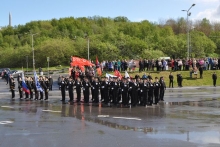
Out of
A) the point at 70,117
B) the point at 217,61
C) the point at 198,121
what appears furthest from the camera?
the point at 217,61

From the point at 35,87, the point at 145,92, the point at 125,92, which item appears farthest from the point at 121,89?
the point at 35,87

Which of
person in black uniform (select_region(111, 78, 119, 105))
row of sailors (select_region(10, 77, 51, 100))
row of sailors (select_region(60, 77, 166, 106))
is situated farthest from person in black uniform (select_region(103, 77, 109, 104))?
row of sailors (select_region(10, 77, 51, 100))

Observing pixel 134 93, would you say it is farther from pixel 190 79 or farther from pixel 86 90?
pixel 190 79

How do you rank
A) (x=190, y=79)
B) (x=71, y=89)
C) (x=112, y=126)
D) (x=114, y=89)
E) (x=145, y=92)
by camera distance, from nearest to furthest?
(x=112, y=126) → (x=145, y=92) → (x=114, y=89) → (x=71, y=89) → (x=190, y=79)

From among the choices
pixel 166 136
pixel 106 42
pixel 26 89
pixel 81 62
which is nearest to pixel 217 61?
pixel 81 62

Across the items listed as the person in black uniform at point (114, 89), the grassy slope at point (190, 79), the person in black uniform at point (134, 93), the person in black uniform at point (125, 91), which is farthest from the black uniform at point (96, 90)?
the grassy slope at point (190, 79)

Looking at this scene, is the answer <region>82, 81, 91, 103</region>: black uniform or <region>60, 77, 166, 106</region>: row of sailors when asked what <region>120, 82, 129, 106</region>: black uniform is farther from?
<region>82, 81, 91, 103</region>: black uniform

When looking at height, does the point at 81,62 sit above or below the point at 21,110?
above

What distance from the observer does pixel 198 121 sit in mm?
15891

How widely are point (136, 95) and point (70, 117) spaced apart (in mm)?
5942

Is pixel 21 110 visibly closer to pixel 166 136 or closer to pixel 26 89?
pixel 26 89

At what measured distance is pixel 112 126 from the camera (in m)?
14.8

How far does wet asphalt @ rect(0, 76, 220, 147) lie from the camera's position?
38.5 feet

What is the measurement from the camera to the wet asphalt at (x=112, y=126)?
38.5 feet
